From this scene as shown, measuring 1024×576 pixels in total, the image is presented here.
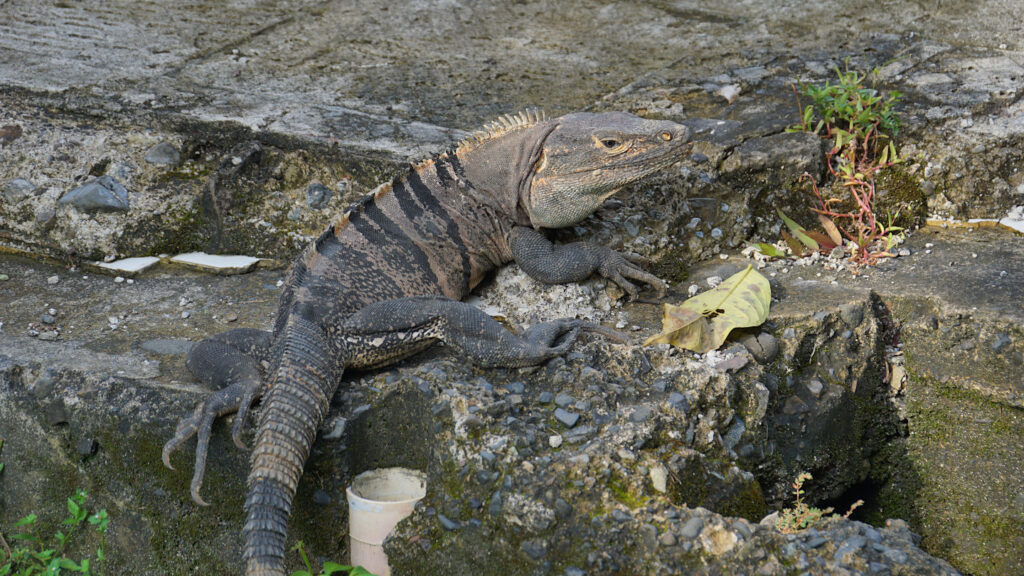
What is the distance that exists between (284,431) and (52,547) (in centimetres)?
154

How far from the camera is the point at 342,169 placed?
185 inches

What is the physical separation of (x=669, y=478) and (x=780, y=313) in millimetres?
1117

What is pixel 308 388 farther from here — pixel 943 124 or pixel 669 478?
pixel 943 124

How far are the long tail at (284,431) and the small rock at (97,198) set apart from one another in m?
1.86

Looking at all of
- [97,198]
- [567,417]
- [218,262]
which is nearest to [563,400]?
[567,417]

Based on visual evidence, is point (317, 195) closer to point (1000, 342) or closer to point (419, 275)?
point (419, 275)

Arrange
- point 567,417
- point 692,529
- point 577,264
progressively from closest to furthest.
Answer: point 692,529 → point 567,417 → point 577,264

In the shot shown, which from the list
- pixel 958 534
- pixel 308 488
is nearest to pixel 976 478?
pixel 958 534

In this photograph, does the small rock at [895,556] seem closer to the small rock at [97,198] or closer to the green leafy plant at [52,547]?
the green leafy plant at [52,547]

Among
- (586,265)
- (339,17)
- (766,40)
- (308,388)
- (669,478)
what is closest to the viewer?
(669,478)

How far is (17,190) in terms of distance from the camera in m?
4.75

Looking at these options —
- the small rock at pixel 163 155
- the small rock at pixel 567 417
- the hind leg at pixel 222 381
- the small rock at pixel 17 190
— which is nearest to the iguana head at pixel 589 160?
the small rock at pixel 567 417

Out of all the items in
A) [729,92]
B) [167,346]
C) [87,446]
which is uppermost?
[729,92]

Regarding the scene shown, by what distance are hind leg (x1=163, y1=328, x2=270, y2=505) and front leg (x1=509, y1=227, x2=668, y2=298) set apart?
125 centimetres
